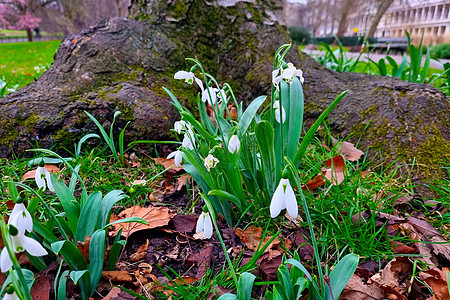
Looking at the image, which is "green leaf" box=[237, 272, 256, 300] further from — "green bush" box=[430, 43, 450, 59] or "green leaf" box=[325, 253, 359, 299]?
"green bush" box=[430, 43, 450, 59]

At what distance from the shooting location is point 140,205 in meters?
1.67

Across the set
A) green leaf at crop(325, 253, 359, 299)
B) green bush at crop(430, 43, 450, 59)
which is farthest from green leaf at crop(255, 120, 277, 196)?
green bush at crop(430, 43, 450, 59)

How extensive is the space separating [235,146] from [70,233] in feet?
2.39

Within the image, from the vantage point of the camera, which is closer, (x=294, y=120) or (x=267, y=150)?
(x=267, y=150)

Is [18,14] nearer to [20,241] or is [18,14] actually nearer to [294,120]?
[294,120]

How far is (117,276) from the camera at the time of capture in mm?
1189

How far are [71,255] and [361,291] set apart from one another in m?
1.00

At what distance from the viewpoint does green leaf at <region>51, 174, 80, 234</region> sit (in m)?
1.19

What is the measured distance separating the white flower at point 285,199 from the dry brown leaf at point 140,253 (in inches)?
26.2

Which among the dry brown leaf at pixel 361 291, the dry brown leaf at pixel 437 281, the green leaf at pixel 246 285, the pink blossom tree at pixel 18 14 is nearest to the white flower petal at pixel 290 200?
the green leaf at pixel 246 285

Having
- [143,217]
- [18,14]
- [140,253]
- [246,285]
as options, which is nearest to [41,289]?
[140,253]

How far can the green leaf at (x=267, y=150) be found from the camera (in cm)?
121

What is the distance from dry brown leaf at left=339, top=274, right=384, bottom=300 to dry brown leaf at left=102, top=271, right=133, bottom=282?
769 mm

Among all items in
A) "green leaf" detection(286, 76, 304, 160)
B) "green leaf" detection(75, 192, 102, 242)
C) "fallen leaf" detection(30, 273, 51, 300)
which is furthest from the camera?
"green leaf" detection(286, 76, 304, 160)
